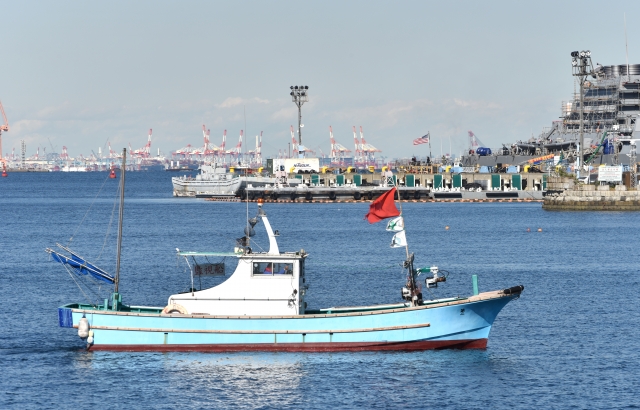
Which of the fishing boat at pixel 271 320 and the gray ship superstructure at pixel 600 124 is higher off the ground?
the gray ship superstructure at pixel 600 124

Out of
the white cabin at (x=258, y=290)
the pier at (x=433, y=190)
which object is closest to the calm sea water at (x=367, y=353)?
the white cabin at (x=258, y=290)

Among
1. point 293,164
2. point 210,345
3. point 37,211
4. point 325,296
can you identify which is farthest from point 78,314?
point 293,164

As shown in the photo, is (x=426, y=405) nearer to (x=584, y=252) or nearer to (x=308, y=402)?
(x=308, y=402)

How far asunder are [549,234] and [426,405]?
217 feet

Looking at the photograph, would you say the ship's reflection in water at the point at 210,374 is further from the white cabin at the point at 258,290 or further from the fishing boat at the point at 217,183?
the fishing boat at the point at 217,183

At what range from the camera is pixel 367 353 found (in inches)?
1518

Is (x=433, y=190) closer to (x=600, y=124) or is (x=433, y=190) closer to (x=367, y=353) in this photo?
(x=600, y=124)

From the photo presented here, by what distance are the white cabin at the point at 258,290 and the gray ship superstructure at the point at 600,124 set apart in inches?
5443

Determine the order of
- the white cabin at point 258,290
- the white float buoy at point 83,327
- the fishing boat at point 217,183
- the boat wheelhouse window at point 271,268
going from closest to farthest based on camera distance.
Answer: the white float buoy at point 83,327, the white cabin at point 258,290, the boat wheelhouse window at point 271,268, the fishing boat at point 217,183

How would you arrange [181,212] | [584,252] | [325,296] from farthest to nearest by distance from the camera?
1. [181,212]
2. [584,252]
3. [325,296]

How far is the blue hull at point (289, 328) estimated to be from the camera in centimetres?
3800

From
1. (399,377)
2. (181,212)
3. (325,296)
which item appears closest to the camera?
(399,377)

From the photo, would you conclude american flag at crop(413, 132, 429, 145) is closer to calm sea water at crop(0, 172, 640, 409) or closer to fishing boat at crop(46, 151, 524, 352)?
calm sea water at crop(0, 172, 640, 409)

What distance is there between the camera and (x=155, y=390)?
34.9 metres
